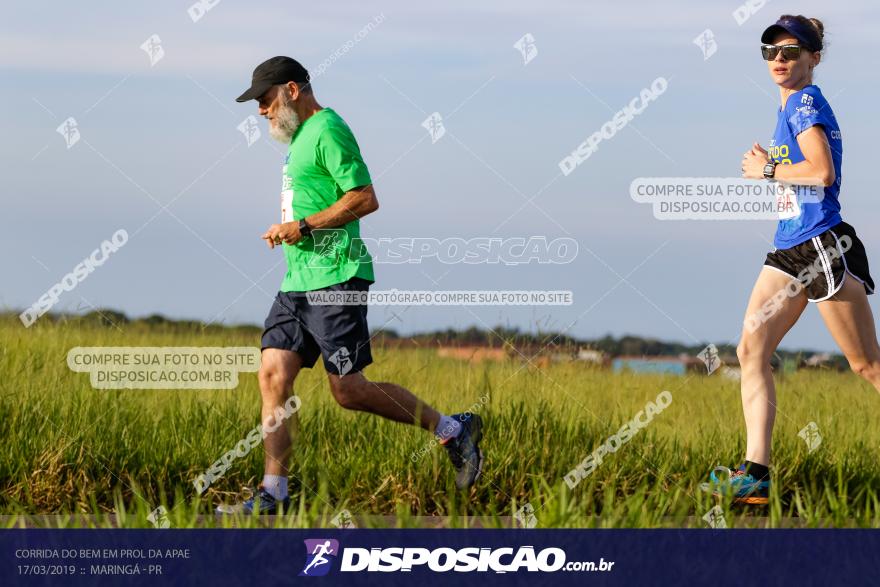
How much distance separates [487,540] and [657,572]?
2.27 ft

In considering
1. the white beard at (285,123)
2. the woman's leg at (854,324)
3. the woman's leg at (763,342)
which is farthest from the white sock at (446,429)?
the woman's leg at (854,324)

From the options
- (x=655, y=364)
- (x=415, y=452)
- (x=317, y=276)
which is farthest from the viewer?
(x=655, y=364)

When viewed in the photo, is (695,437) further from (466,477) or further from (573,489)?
(466,477)

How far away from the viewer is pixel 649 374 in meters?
9.87

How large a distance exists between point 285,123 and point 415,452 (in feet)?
6.10

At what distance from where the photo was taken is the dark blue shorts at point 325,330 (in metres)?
6.16

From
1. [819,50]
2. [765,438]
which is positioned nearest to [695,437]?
[765,438]

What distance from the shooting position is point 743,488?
6.11 m

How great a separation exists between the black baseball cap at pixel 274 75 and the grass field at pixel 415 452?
188cm

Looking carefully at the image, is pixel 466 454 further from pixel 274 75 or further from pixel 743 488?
pixel 274 75

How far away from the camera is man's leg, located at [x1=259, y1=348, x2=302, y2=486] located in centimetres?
626

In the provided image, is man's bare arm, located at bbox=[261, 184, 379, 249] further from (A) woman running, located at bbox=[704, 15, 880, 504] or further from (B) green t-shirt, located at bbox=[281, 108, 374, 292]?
(A) woman running, located at bbox=[704, 15, 880, 504]

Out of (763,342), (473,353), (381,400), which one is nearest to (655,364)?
(473,353)

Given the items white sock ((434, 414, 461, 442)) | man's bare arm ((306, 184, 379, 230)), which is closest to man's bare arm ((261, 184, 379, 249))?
man's bare arm ((306, 184, 379, 230))
